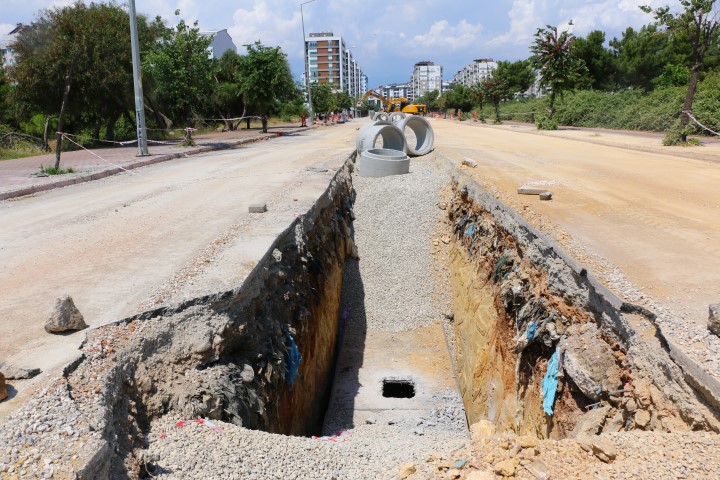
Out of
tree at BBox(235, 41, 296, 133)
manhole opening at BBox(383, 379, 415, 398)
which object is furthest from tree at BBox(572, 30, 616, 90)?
manhole opening at BBox(383, 379, 415, 398)

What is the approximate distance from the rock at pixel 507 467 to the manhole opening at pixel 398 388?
6.05 meters

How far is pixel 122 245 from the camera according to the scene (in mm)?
6996

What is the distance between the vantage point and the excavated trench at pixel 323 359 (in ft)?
12.3

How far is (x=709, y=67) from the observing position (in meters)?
42.7

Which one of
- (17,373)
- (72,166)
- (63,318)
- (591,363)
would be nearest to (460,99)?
(72,166)

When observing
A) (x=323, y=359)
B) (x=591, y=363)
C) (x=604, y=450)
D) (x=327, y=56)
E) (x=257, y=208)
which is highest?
(x=327, y=56)

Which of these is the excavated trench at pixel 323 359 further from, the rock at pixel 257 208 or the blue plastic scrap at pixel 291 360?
the rock at pixel 257 208

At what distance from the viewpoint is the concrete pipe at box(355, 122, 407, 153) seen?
19.5 m

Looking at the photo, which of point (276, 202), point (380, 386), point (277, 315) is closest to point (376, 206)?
point (276, 202)

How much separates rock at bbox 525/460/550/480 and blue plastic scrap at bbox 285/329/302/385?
319 centimetres

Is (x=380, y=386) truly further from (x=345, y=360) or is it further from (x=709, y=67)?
(x=709, y=67)

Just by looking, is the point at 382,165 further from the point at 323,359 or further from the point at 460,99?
the point at 460,99

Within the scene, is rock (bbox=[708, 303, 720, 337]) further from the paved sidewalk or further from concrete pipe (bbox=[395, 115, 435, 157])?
concrete pipe (bbox=[395, 115, 435, 157])

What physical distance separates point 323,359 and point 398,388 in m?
1.57
